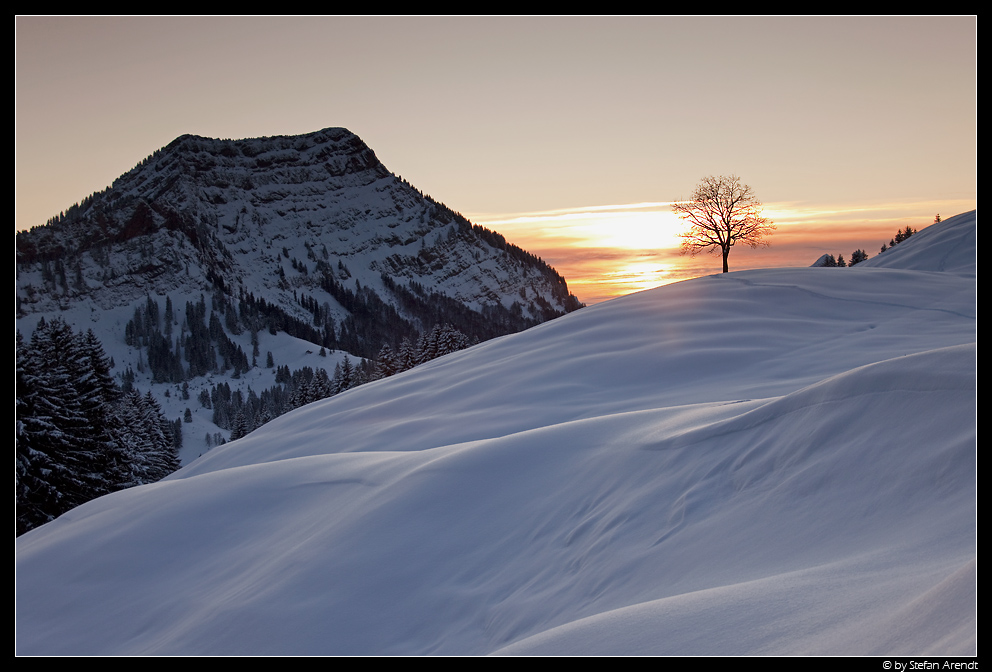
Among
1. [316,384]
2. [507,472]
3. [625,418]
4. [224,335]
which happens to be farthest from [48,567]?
[224,335]

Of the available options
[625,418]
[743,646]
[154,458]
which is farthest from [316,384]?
[743,646]

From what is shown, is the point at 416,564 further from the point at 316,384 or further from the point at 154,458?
the point at 316,384

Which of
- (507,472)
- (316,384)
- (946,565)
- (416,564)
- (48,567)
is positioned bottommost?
(316,384)

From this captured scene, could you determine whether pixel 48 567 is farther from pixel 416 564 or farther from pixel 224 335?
pixel 224 335

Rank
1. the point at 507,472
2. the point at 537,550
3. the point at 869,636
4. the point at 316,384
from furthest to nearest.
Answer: the point at 316,384, the point at 507,472, the point at 537,550, the point at 869,636

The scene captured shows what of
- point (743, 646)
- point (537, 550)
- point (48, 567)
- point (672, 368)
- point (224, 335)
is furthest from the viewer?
point (224, 335)

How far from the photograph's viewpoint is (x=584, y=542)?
4.98 m

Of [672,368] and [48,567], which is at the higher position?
[672,368]

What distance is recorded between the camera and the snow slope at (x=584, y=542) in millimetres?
3209

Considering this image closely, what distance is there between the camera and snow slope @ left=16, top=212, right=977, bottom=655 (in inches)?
126

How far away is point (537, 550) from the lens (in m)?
5.15

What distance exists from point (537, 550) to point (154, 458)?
38406mm
